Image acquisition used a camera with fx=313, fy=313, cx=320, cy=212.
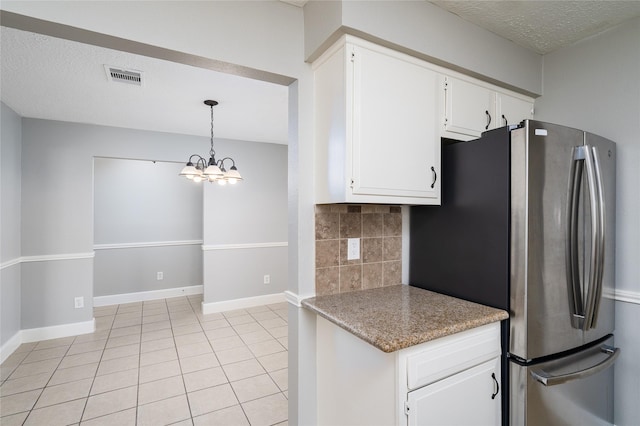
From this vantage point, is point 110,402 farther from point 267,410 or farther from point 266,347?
point 266,347

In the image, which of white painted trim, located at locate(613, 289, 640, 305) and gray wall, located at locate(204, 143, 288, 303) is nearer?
white painted trim, located at locate(613, 289, 640, 305)

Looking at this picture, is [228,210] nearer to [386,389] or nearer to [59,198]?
[59,198]

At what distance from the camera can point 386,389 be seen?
4.20 feet

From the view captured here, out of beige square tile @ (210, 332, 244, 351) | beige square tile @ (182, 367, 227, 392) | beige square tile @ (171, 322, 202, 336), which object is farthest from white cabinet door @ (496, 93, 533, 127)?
beige square tile @ (171, 322, 202, 336)

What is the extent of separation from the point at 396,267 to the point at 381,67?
1235 mm

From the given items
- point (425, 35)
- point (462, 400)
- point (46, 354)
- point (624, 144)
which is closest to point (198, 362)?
point (46, 354)

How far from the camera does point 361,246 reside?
1.97 metres

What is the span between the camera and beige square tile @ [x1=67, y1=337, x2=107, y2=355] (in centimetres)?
324

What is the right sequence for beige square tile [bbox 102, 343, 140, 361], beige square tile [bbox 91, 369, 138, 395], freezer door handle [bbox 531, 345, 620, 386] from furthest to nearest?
beige square tile [bbox 102, 343, 140, 361] < beige square tile [bbox 91, 369, 138, 395] < freezer door handle [bbox 531, 345, 620, 386]

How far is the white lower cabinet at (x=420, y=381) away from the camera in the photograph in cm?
124

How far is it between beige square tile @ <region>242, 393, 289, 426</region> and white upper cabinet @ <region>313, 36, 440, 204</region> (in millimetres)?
1582

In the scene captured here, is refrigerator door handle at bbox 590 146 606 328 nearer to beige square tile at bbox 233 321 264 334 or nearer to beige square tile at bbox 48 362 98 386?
beige square tile at bbox 233 321 264 334

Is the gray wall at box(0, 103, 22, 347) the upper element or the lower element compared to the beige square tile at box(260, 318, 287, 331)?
upper

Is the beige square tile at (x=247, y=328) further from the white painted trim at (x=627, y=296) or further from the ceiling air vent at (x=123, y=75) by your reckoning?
the white painted trim at (x=627, y=296)
